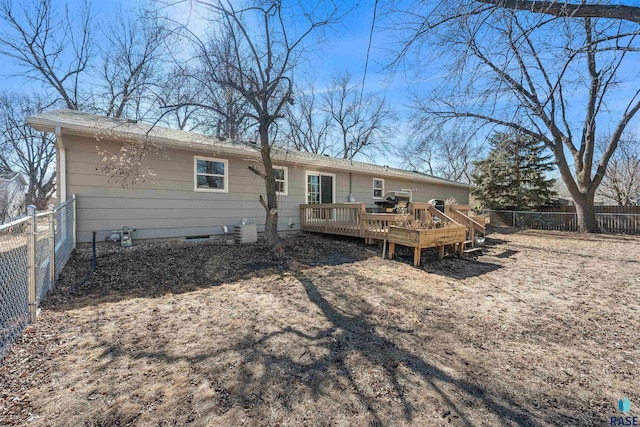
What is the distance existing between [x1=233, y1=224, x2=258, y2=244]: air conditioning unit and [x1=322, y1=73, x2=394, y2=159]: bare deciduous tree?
1836 cm

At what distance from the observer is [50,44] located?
535 inches

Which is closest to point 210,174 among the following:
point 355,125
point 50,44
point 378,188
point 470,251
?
point 470,251

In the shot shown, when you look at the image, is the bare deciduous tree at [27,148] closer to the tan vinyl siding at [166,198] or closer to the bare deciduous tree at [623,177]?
the tan vinyl siding at [166,198]

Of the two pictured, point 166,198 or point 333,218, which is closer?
point 166,198

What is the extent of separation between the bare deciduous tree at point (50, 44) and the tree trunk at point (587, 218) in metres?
→ 24.5

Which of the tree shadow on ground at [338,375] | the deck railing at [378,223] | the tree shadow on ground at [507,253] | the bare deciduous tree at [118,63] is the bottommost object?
the tree shadow on ground at [338,375]

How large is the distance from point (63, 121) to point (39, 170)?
17.3m

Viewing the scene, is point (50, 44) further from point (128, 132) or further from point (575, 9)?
point (575, 9)

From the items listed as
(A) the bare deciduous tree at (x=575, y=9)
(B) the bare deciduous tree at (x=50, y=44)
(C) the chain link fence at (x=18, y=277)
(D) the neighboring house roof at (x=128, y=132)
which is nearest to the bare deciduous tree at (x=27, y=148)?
(B) the bare deciduous tree at (x=50, y=44)

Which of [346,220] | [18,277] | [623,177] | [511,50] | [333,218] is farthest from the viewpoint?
[623,177]

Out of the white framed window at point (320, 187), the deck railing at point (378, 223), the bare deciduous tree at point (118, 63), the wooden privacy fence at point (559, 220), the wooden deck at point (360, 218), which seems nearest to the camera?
the deck railing at point (378, 223)

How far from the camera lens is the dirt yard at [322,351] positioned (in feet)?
5.95

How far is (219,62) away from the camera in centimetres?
598

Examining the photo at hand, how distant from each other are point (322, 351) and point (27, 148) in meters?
23.5
